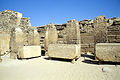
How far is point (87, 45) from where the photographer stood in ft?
21.5

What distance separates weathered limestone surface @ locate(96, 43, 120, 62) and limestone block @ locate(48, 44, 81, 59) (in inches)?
38.0

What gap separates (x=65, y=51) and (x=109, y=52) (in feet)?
6.07

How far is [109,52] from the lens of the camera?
125 inches

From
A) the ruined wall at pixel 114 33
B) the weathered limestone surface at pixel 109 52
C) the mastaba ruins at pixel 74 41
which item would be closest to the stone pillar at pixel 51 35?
the mastaba ruins at pixel 74 41

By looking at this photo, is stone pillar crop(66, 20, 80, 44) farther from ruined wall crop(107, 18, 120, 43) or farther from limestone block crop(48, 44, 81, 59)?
ruined wall crop(107, 18, 120, 43)

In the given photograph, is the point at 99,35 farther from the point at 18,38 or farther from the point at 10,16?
the point at 10,16

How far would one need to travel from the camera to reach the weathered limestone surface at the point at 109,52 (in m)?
3.06

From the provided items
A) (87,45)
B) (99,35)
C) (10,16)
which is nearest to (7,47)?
(10,16)

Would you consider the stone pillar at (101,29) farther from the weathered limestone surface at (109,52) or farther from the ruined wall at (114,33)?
the weathered limestone surface at (109,52)

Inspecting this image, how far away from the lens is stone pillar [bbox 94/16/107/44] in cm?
446

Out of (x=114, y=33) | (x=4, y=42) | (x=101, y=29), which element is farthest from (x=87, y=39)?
(x=4, y=42)

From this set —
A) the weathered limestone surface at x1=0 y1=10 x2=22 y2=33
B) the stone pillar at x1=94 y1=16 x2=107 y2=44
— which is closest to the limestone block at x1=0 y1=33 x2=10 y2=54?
the weathered limestone surface at x1=0 y1=10 x2=22 y2=33

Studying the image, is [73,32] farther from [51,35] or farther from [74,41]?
[51,35]

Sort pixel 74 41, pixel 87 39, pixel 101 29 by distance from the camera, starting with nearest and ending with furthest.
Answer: pixel 101 29 < pixel 74 41 < pixel 87 39
